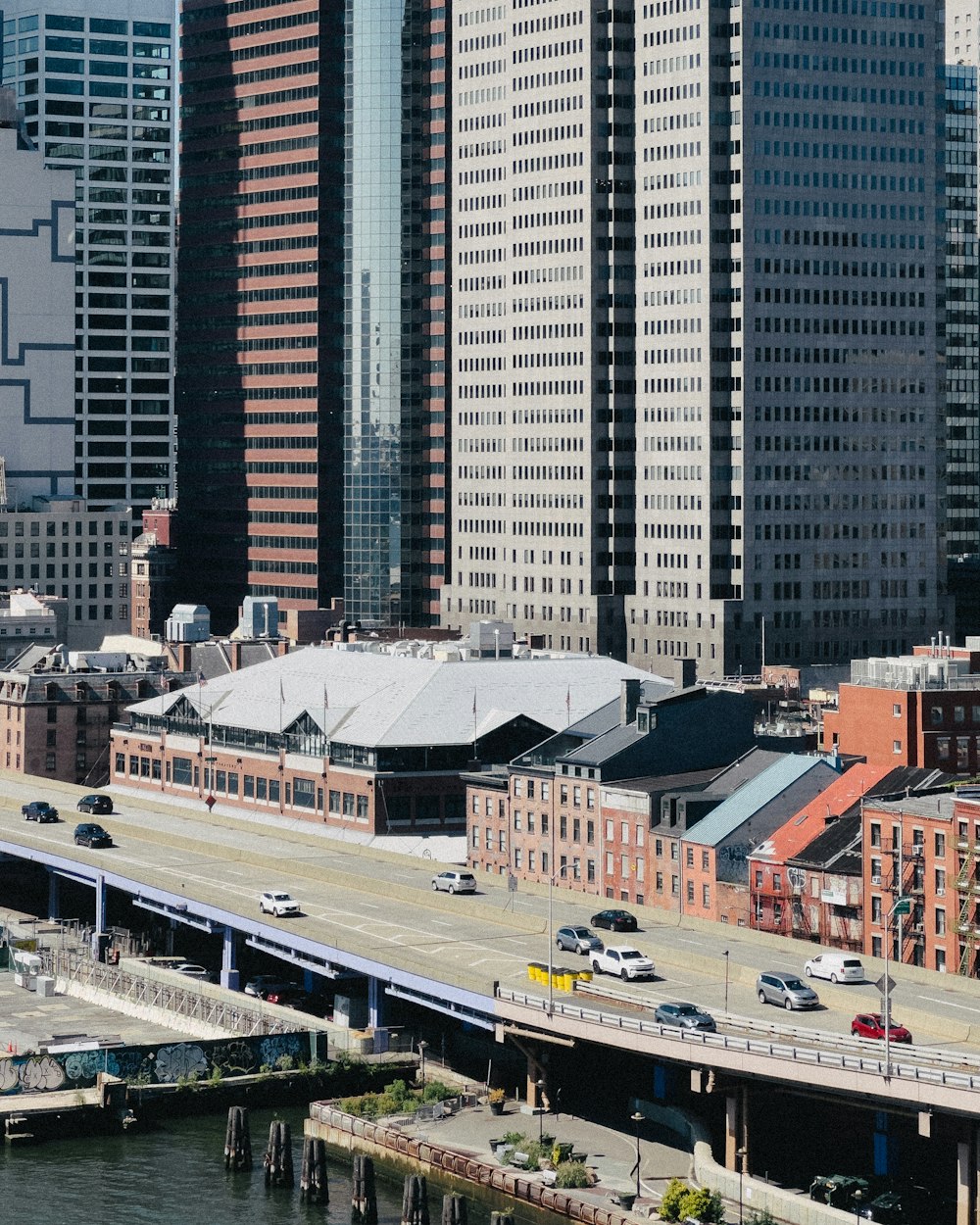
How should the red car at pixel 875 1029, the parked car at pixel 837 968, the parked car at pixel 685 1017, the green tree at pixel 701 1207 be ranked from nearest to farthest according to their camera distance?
1. the green tree at pixel 701 1207
2. the red car at pixel 875 1029
3. the parked car at pixel 685 1017
4. the parked car at pixel 837 968

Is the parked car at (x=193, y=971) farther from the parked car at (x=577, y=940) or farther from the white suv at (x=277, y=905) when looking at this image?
the parked car at (x=577, y=940)

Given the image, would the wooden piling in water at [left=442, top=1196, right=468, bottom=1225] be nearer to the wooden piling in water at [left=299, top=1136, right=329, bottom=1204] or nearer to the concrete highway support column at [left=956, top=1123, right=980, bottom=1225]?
the wooden piling in water at [left=299, top=1136, right=329, bottom=1204]

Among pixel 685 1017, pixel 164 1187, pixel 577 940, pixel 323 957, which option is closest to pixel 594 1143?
pixel 685 1017

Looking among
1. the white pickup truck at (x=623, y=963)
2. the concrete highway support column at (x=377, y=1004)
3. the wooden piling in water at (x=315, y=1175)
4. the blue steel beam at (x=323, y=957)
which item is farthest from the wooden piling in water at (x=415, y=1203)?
the concrete highway support column at (x=377, y=1004)

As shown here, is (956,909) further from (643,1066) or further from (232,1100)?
(232,1100)

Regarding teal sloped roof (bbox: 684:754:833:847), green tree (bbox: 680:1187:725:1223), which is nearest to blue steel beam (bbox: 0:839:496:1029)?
green tree (bbox: 680:1187:725:1223)
